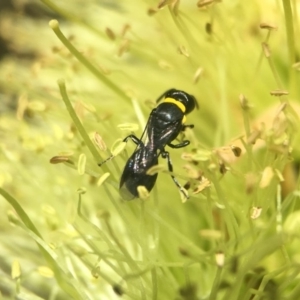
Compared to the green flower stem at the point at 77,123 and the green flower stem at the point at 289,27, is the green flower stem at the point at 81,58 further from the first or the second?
the green flower stem at the point at 289,27

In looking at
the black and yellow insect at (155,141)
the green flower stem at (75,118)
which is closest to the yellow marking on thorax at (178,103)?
the black and yellow insect at (155,141)

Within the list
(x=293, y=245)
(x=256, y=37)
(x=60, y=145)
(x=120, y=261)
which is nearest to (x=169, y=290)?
(x=120, y=261)

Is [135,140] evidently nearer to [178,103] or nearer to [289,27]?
[178,103]

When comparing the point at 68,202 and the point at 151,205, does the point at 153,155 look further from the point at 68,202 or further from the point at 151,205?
the point at 68,202

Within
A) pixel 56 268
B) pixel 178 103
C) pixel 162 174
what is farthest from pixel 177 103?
pixel 56 268

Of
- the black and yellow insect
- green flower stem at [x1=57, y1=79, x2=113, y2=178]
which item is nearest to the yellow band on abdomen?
the black and yellow insect

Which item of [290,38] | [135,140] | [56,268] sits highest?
[290,38]

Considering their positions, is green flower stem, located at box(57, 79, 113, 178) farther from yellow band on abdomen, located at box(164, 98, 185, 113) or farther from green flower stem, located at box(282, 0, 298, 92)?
green flower stem, located at box(282, 0, 298, 92)
